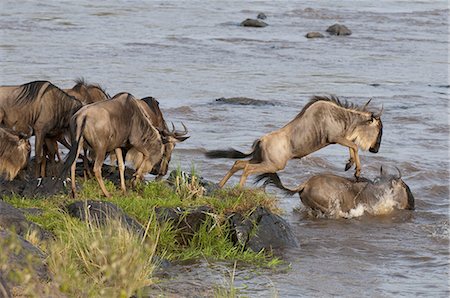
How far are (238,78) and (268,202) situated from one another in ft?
39.5

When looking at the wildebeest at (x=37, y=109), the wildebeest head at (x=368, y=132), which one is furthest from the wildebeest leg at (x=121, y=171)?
the wildebeest head at (x=368, y=132)

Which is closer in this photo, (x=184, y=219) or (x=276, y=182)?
(x=184, y=219)

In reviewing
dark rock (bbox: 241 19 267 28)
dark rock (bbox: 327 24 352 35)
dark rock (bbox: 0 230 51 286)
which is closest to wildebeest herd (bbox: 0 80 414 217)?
dark rock (bbox: 0 230 51 286)

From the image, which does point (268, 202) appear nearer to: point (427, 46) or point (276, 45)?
point (276, 45)

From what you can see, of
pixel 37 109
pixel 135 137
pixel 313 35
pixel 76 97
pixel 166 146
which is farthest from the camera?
pixel 313 35

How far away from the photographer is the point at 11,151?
31.2 ft

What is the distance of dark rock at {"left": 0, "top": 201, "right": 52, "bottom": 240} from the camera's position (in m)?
7.87

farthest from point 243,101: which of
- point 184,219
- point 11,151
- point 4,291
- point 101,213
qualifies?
point 4,291

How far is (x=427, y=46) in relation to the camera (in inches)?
1172

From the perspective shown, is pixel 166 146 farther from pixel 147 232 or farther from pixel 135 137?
pixel 147 232

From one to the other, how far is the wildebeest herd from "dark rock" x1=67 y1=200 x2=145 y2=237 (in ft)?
2.01

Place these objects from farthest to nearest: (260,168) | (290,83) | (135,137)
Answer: (290,83) → (260,168) → (135,137)

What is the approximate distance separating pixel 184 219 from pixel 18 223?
1604 millimetres

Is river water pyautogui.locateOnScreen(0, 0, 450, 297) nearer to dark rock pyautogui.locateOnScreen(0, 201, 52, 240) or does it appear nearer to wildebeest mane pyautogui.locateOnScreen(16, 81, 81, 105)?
dark rock pyautogui.locateOnScreen(0, 201, 52, 240)
